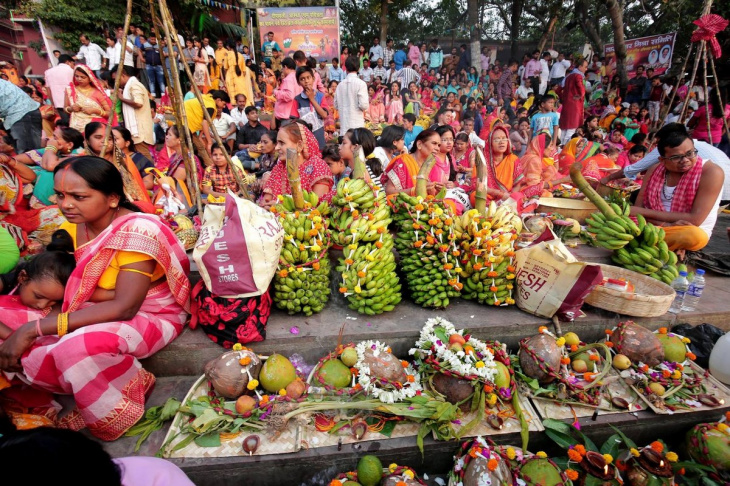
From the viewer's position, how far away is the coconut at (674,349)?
2750 millimetres

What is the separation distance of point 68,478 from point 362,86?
22.4 feet

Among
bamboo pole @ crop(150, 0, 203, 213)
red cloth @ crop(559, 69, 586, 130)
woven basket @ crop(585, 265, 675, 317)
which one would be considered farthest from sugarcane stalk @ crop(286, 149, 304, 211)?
red cloth @ crop(559, 69, 586, 130)

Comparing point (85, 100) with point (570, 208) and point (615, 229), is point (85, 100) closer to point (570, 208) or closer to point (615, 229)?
point (570, 208)

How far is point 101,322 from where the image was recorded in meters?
2.09

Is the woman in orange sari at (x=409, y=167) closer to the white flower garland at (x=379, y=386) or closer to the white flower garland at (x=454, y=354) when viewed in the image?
the white flower garland at (x=454, y=354)

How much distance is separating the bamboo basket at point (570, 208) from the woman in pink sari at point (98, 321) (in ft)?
13.2

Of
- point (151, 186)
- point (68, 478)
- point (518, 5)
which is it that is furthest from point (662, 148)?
point (518, 5)

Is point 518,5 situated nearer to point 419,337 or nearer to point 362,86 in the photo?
point 362,86

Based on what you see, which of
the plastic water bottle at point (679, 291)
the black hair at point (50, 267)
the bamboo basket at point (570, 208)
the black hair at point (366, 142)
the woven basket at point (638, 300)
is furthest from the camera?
the black hair at point (366, 142)

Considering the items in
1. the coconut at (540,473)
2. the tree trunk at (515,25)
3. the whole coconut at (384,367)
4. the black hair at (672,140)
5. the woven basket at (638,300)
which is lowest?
the coconut at (540,473)

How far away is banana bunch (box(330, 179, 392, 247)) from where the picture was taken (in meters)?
2.73

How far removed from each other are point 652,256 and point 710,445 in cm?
164

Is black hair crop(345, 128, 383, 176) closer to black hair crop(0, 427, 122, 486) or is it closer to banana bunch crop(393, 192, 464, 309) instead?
banana bunch crop(393, 192, 464, 309)

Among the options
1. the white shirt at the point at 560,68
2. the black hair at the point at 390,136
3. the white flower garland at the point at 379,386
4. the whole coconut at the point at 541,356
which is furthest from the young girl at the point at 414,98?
the white flower garland at the point at 379,386
